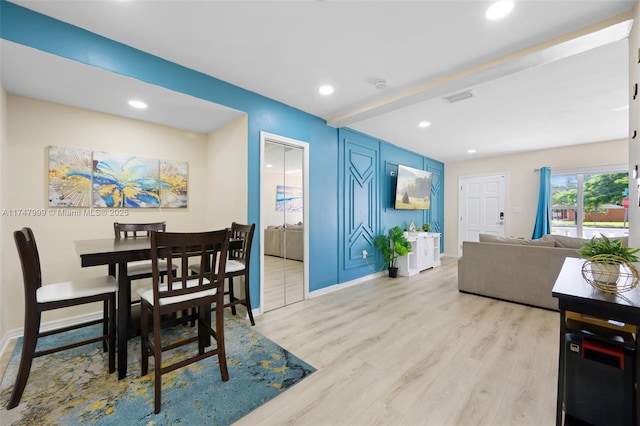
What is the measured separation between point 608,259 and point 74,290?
3044 mm

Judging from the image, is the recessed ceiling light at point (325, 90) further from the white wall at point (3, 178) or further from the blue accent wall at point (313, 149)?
the white wall at point (3, 178)

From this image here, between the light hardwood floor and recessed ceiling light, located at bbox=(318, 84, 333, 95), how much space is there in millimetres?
2511

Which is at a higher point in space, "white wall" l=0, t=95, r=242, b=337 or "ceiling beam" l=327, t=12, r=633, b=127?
"ceiling beam" l=327, t=12, r=633, b=127

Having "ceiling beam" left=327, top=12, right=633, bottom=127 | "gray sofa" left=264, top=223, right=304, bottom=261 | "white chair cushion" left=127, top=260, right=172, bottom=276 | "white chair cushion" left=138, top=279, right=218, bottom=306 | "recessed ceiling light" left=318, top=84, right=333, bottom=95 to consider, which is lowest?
"white chair cushion" left=138, top=279, right=218, bottom=306

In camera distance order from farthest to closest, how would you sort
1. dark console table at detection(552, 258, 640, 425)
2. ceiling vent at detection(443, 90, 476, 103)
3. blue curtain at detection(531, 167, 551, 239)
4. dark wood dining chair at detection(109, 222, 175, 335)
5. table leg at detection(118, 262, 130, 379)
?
blue curtain at detection(531, 167, 551, 239) < ceiling vent at detection(443, 90, 476, 103) < dark wood dining chair at detection(109, 222, 175, 335) < table leg at detection(118, 262, 130, 379) < dark console table at detection(552, 258, 640, 425)

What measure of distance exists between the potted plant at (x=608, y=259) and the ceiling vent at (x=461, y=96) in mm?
2149

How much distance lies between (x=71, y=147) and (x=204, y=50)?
1734 millimetres

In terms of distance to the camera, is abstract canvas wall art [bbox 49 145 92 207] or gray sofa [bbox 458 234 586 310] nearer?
abstract canvas wall art [bbox 49 145 92 207]

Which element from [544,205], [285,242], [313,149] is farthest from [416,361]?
[544,205]

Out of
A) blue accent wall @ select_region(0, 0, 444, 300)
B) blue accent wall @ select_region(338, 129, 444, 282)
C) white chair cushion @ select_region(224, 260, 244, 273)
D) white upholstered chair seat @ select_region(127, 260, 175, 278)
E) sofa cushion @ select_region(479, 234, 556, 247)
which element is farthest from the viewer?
blue accent wall @ select_region(338, 129, 444, 282)

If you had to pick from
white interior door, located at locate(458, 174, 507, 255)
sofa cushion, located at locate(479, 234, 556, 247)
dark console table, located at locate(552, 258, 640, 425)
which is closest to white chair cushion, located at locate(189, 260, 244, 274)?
dark console table, located at locate(552, 258, 640, 425)

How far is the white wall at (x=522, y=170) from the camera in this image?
193 inches

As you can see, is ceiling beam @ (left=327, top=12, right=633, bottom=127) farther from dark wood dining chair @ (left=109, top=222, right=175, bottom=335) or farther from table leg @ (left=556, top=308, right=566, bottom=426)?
dark wood dining chair @ (left=109, top=222, right=175, bottom=335)

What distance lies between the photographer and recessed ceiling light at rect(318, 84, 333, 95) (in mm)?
2875
